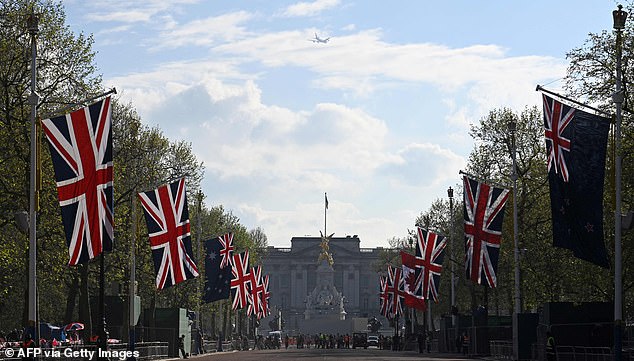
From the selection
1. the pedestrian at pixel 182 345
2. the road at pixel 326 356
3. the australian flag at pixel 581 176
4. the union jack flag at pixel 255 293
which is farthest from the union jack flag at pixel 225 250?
the australian flag at pixel 581 176

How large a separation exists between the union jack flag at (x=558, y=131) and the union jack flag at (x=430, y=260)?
33.5 m

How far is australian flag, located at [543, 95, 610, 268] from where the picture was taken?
3503 centimetres

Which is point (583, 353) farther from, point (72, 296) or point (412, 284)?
point (72, 296)

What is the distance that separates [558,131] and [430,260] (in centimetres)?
3503

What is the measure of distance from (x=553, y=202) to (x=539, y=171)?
33774mm

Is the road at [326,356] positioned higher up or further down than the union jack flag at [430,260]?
further down

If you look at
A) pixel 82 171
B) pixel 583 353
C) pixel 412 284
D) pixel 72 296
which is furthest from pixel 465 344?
pixel 82 171

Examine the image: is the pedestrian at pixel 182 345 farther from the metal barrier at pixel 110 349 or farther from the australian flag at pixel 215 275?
the australian flag at pixel 215 275

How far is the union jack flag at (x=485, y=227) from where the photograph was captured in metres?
54.5

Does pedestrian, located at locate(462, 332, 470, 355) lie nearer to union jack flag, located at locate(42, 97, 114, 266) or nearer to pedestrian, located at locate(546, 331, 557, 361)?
pedestrian, located at locate(546, 331, 557, 361)

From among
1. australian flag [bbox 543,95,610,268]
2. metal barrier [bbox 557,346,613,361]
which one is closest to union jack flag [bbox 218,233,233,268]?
metal barrier [bbox 557,346,613,361]

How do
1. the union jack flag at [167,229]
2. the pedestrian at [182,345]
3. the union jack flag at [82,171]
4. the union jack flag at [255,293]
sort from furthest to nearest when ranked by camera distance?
the union jack flag at [255,293] → the pedestrian at [182,345] → the union jack flag at [167,229] → the union jack flag at [82,171]

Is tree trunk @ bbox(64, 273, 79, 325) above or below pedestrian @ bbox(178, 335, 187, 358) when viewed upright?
above

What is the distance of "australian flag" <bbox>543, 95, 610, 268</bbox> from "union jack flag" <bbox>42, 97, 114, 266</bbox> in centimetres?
1316
